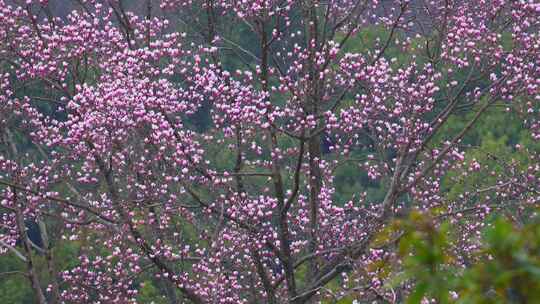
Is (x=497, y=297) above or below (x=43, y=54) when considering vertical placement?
below

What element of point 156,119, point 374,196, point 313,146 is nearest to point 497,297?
point 156,119

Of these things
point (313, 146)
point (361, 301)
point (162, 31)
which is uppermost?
point (162, 31)

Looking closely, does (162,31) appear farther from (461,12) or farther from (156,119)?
(461,12)

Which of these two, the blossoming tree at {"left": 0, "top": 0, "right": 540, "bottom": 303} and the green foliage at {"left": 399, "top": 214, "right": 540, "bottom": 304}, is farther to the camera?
the blossoming tree at {"left": 0, "top": 0, "right": 540, "bottom": 303}

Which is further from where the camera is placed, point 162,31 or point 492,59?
point 162,31

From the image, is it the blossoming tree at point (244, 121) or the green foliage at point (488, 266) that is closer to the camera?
the green foliage at point (488, 266)

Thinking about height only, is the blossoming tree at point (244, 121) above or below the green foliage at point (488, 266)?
above

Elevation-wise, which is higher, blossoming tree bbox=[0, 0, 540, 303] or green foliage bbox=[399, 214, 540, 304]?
blossoming tree bbox=[0, 0, 540, 303]

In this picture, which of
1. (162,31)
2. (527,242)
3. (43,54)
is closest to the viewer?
(527,242)

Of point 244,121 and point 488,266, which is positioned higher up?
point 244,121

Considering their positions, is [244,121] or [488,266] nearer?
[488,266]

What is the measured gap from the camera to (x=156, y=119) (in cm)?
981

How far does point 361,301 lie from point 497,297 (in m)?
8.07

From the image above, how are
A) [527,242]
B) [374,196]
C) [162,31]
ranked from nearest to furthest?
1. [527,242]
2. [162,31]
3. [374,196]
